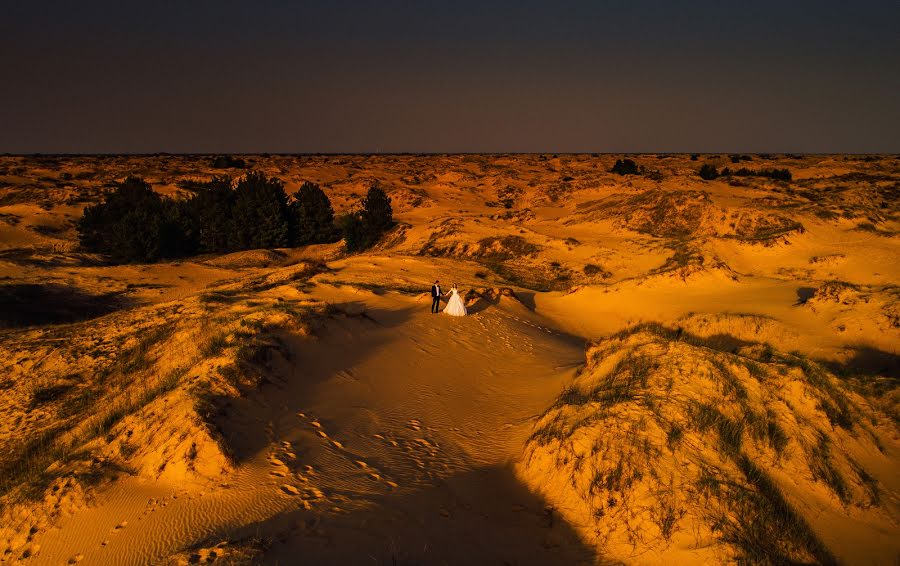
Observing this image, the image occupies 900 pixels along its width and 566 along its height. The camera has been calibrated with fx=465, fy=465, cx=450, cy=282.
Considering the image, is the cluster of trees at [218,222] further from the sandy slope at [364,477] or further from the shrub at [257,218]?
the sandy slope at [364,477]

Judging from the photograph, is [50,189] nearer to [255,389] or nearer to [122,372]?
[122,372]

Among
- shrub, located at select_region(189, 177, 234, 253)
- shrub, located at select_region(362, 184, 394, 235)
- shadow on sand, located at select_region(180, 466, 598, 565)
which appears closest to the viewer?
shadow on sand, located at select_region(180, 466, 598, 565)

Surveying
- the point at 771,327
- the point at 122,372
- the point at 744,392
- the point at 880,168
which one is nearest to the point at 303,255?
the point at 122,372

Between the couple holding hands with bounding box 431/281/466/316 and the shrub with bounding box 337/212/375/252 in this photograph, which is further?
the shrub with bounding box 337/212/375/252

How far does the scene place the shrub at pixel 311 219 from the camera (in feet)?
102

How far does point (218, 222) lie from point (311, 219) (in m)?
5.68

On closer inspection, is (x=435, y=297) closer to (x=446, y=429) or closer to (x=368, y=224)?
(x=446, y=429)

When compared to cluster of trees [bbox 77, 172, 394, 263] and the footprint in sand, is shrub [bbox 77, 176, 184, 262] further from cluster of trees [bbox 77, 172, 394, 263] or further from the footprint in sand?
the footprint in sand

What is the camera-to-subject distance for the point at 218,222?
91.8 feet

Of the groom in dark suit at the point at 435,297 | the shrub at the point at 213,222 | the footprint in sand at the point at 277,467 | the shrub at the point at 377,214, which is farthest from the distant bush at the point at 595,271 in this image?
the shrub at the point at 213,222

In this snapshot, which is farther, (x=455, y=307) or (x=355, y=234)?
(x=355, y=234)

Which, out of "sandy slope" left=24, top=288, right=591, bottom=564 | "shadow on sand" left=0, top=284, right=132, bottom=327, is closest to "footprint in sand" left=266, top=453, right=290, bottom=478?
"sandy slope" left=24, top=288, right=591, bottom=564

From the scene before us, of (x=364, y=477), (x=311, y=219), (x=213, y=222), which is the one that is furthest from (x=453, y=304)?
(x=213, y=222)

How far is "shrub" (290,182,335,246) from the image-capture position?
3112cm
